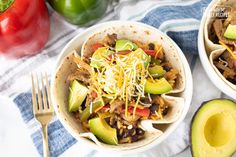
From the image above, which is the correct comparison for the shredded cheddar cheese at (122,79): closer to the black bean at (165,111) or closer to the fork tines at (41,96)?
the black bean at (165,111)

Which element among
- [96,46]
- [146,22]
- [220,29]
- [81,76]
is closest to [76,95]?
[81,76]

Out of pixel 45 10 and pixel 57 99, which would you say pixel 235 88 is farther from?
pixel 45 10

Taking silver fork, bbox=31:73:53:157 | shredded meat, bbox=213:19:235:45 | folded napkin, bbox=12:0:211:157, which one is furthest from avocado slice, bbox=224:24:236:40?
silver fork, bbox=31:73:53:157

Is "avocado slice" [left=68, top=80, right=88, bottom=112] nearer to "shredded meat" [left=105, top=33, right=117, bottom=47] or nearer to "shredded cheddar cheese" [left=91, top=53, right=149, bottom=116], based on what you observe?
"shredded cheddar cheese" [left=91, top=53, right=149, bottom=116]

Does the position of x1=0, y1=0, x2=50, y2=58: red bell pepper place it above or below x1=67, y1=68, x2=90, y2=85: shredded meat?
above

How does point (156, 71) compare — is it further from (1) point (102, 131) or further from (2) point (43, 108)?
(2) point (43, 108)

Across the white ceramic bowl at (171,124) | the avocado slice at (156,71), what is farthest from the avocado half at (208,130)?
the avocado slice at (156,71)

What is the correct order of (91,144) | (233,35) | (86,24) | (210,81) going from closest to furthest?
(91,144), (233,35), (210,81), (86,24)

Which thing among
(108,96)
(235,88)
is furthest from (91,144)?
(235,88)

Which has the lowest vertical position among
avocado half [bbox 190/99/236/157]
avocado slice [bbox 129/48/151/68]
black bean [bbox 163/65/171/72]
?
avocado half [bbox 190/99/236/157]
